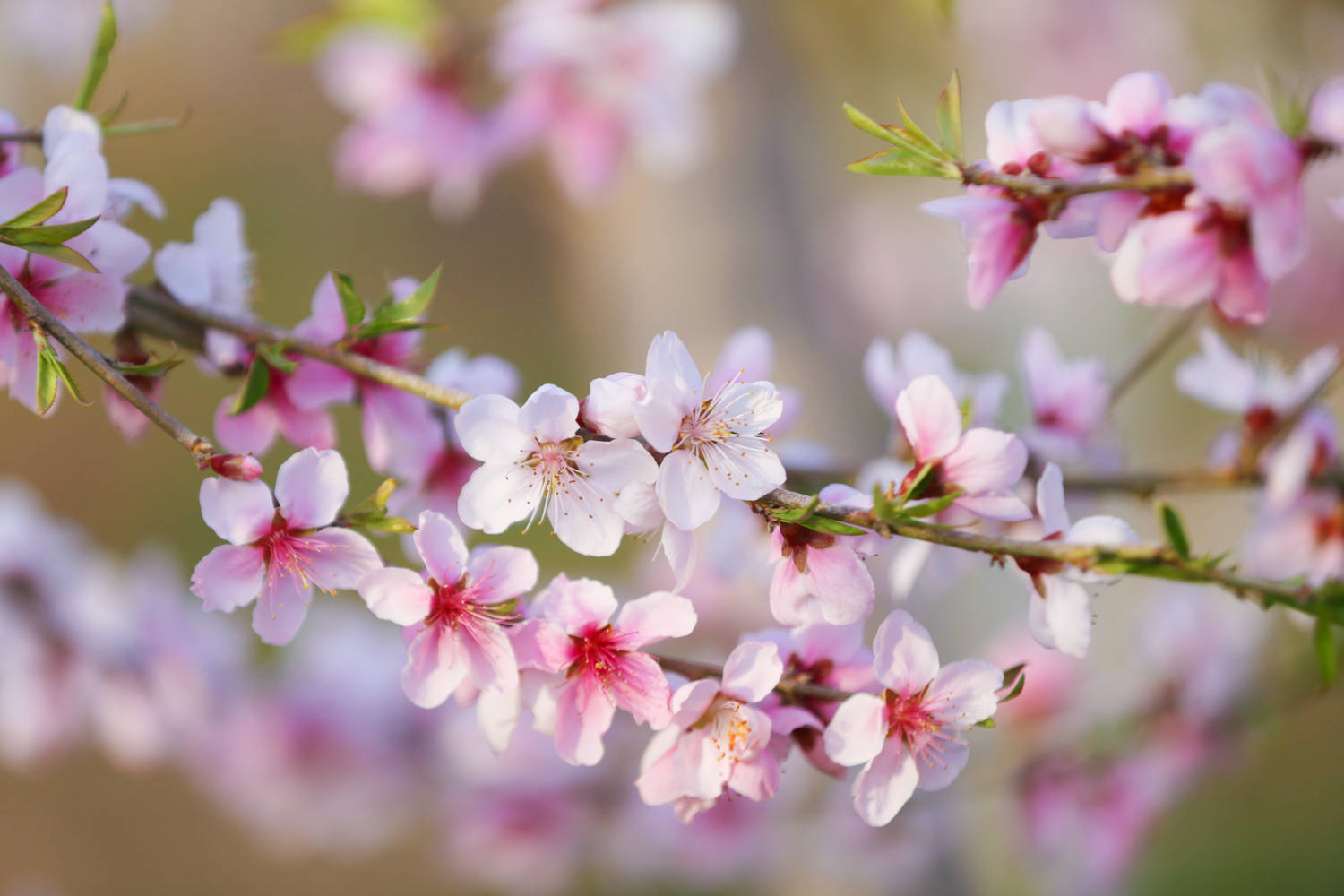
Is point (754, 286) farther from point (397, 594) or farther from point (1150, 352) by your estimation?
point (397, 594)

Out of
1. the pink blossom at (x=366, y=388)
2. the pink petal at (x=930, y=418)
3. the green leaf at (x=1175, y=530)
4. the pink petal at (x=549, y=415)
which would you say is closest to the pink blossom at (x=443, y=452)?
the pink blossom at (x=366, y=388)

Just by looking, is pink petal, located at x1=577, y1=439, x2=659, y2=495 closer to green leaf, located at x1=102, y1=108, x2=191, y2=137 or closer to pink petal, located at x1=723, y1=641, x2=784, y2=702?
pink petal, located at x1=723, y1=641, x2=784, y2=702

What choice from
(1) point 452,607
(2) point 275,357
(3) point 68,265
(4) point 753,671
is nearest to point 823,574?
(4) point 753,671

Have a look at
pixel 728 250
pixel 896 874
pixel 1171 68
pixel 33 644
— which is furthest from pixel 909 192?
pixel 33 644

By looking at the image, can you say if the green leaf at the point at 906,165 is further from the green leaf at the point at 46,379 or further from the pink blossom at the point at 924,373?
the green leaf at the point at 46,379

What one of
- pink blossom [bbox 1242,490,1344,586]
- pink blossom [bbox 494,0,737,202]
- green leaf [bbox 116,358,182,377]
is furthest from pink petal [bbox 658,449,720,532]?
pink blossom [bbox 494,0,737,202]

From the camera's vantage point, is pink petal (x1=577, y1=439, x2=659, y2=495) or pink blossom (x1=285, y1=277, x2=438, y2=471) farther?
pink blossom (x1=285, y1=277, x2=438, y2=471)
